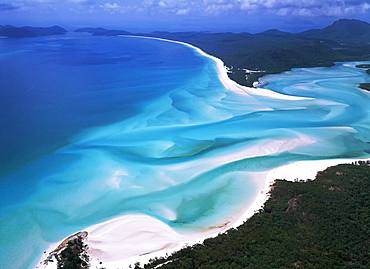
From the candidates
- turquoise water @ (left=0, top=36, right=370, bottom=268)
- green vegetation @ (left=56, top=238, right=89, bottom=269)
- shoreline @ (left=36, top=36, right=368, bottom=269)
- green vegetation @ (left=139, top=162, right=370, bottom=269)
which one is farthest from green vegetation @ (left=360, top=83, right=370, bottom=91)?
green vegetation @ (left=56, top=238, right=89, bottom=269)

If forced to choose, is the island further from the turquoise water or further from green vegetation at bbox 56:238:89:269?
the turquoise water

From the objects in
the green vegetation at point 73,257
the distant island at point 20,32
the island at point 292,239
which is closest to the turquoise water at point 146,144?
the green vegetation at point 73,257

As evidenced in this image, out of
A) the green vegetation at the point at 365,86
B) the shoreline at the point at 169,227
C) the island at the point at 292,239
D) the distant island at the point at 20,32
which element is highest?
the distant island at the point at 20,32

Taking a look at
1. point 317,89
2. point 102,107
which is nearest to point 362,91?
point 317,89

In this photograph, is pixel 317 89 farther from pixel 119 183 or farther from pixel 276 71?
pixel 119 183

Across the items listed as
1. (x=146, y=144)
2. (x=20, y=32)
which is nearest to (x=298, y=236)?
(x=146, y=144)

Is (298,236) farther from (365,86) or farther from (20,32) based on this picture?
(20,32)

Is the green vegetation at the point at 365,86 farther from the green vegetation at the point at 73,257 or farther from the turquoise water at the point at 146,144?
the green vegetation at the point at 73,257

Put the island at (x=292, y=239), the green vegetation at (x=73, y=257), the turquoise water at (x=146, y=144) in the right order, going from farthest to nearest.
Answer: the turquoise water at (x=146, y=144)
the island at (x=292, y=239)
the green vegetation at (x=73, y=257)
